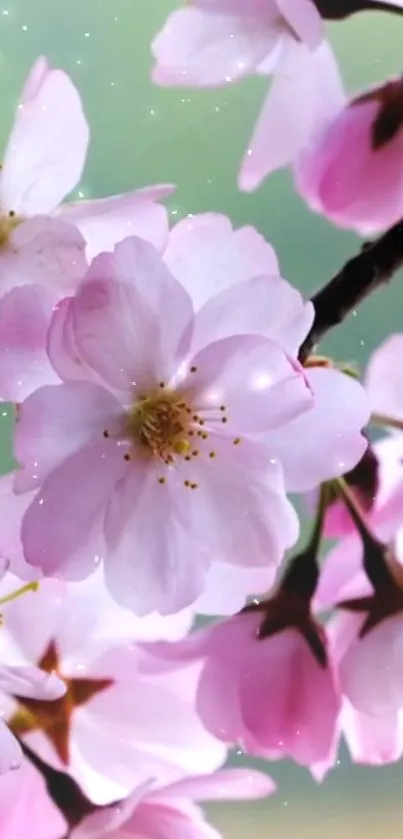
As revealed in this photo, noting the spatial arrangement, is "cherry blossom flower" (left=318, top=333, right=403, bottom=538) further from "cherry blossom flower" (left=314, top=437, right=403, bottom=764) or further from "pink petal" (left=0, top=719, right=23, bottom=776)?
"pink petal" (left=0, top=719, right=23, bottom=776)

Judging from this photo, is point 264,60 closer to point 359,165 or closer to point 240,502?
point 359,165

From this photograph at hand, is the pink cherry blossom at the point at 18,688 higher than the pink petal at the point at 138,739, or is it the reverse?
the pink cherry blossom at the point at 18,688

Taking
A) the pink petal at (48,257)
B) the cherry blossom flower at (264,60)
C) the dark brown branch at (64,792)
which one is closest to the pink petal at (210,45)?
the cherry blossom flower at (264,60)

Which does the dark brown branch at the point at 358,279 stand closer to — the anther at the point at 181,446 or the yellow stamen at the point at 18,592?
the anther at the point at 181,446

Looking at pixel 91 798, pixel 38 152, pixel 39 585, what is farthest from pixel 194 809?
pixel 38 152

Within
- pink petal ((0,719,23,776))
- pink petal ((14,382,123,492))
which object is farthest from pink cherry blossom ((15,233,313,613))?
pink petal ((0,719,23,776))

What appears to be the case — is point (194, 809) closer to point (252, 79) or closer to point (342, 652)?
point (342, 652)
